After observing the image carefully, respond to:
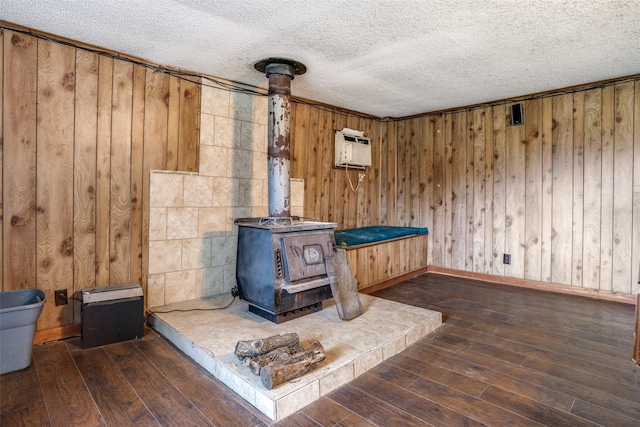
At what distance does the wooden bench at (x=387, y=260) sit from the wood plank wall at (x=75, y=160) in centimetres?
186

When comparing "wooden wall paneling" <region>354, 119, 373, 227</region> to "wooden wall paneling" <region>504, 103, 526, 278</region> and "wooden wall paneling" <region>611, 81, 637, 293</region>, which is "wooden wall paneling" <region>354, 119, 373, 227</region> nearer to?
"wooden wall paneling" <region>504, 103, 526, 278</region>

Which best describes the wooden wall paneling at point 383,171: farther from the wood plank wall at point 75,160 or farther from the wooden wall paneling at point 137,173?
the wooden wall paneling at point 137,173

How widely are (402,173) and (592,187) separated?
2212 millimetres

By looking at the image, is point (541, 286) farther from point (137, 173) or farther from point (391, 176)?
point (137, 173)

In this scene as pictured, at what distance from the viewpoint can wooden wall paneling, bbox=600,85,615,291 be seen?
345cm

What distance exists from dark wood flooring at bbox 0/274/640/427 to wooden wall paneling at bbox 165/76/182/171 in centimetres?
140

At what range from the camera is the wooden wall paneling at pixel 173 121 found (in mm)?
2920

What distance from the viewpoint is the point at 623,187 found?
11.1 ft

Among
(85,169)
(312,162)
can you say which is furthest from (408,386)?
(312,162)

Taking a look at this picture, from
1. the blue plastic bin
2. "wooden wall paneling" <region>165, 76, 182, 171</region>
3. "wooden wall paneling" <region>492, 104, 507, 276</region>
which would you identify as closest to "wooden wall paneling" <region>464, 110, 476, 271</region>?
"wooden wall paneling" <region>492, 104, 507, 276</region>

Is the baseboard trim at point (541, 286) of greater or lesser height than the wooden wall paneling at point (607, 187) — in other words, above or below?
below

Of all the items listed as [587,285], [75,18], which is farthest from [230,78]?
[587,285]

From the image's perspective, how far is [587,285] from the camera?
3.61m

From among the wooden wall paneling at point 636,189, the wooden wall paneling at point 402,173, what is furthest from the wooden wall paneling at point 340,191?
the wooden wall paneling at point 636,189
